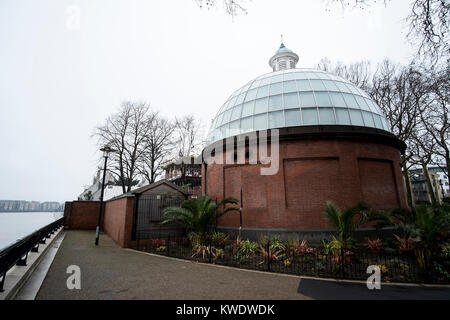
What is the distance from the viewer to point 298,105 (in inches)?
579

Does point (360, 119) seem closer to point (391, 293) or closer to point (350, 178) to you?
point (350, 178)

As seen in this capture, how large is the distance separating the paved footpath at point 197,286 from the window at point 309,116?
9602 mm

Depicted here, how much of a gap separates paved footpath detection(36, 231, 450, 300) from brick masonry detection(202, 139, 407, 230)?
5286 millimetres

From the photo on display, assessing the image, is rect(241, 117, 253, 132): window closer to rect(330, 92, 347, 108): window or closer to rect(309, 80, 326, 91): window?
rect(309, 80, 326, 91): window

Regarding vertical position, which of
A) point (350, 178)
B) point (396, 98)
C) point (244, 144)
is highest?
point (396, 98)

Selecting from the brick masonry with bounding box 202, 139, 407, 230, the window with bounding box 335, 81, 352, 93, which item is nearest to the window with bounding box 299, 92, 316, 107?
the window with bounding box 335, 81, 352, 93

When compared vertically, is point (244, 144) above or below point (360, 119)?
below

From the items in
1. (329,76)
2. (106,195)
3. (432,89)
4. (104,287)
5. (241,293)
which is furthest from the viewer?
(106,195)

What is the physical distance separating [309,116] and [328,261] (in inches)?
345

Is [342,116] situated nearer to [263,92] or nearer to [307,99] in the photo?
[307,99]

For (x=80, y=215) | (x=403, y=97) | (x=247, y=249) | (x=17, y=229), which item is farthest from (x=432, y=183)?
(x=17, y=229)

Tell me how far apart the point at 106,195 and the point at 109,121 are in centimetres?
1628

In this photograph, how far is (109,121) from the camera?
27.0 metres
